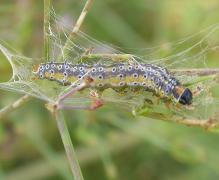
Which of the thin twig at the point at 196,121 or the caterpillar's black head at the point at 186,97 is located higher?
the caterpillar's black head at the point at 186,97

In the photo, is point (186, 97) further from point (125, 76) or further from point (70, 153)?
point (70, 153)

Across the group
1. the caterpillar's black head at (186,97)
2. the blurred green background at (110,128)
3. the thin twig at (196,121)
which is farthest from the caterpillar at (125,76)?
the blurred green background at (110,128)

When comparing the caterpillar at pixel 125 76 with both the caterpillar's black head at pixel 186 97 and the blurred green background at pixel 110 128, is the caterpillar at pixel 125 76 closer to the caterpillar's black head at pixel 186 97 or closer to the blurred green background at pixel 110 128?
the caterpillar's black head at pixel 186 97

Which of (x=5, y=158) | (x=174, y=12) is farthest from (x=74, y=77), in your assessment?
(x=174, y=12)

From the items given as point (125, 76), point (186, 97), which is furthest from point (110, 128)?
point (186, 97)

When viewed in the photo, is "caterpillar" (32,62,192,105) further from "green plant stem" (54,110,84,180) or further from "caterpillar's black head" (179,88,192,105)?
"green plant stem" (54,110,84,180)

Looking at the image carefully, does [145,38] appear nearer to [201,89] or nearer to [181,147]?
[181,147]

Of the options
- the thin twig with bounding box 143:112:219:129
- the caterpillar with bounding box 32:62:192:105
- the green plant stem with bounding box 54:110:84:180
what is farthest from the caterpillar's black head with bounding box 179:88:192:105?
the green plant stem with bounding box 54:110:84:180
